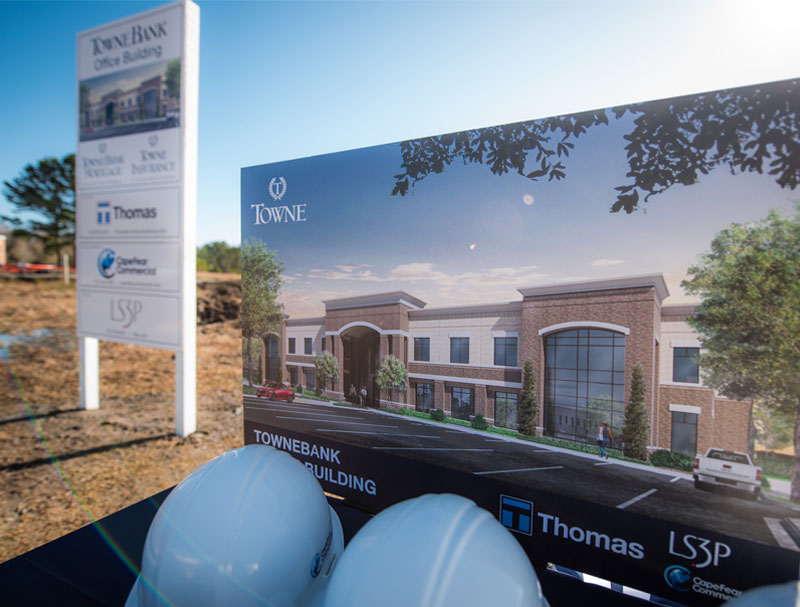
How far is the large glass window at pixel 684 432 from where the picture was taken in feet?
5.88

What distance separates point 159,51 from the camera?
15.0 ft

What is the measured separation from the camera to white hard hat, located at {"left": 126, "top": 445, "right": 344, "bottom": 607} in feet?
4.61

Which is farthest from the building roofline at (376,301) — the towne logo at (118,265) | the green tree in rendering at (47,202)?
the green tree in rendering at (47,202)

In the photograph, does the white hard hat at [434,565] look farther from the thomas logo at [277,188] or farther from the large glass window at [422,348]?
the thomas logo at [277,188]

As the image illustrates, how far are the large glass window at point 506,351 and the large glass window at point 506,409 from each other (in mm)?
167

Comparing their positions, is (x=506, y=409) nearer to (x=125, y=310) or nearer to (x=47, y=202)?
(x=125, y=310)

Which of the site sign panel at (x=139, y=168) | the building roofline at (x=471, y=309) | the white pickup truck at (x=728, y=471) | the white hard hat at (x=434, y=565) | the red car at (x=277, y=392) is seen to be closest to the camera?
the white hard hat at (x=434, y=565)

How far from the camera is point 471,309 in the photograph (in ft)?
7.33

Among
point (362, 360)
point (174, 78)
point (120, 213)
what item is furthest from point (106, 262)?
point (362, 360)

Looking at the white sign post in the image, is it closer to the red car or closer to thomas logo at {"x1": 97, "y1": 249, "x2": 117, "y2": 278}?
thomas logo at {"x1": 97, "y1": 249, "x2": 117, "y2": 278}

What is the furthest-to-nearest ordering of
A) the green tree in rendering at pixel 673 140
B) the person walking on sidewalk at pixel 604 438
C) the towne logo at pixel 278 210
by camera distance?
the towne logo at pixel 278 210 < the person walking on sidewalk at pixel 604 438 < the green tree in rendering at pixel 673 140

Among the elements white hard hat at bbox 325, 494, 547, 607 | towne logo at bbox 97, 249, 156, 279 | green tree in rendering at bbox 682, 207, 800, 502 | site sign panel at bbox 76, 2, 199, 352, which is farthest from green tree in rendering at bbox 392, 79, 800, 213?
towne logo at bbox 97, 249, 156, 279

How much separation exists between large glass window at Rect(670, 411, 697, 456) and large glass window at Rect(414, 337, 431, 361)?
1231 millimetres

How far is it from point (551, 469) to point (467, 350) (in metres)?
0.73
